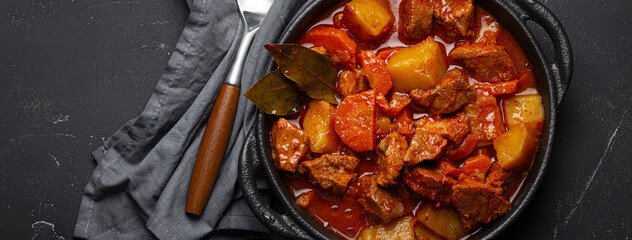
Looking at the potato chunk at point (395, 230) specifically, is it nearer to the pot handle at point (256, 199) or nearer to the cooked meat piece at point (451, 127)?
the pot handle at point (256, 199)

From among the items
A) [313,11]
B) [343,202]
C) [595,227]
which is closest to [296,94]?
[313,11]

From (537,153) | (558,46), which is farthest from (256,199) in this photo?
(558,46)

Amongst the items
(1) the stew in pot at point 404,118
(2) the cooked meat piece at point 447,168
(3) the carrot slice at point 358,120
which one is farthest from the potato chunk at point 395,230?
(3) the carrot slice at point 358,120

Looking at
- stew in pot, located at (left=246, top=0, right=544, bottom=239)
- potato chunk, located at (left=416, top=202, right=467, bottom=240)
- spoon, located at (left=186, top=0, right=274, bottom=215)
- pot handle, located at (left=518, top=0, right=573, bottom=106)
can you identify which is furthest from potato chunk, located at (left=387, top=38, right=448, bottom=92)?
spoon, located at (left=186, top=0, right=274, bottom=215)

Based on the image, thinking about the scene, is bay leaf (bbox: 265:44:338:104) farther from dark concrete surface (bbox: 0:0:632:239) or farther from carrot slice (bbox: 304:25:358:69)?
dark concrete surface (bbox: 0:0:632:239)

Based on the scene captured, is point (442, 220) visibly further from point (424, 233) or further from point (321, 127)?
→ point (321, 127)
